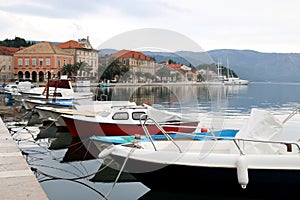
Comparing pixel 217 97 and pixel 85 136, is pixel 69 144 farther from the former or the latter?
pixel 217 97

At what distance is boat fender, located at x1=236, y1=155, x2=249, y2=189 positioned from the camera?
7195 mm

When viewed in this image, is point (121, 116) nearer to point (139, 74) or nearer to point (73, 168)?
point (73, 168)

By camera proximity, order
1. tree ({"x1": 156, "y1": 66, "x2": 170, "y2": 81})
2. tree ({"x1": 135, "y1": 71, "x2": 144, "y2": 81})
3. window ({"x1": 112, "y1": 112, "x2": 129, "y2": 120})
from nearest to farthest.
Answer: window ({"x1": 112, "y1": 112, "x2": 129, "y2": 120})
tree ({"x1": 156, "y1": 66, "x2": 170, "y2": 81})
tree ({"x1": 135, "y1": 71, "x2": 144, "y2": 81})

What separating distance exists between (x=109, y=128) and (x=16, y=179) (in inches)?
284

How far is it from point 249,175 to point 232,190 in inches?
22.6

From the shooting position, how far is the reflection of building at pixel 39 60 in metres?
83.1

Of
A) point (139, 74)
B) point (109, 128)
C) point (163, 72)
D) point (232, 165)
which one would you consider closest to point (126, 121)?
point (109, 128)

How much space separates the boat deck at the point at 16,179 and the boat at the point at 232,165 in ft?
5.95

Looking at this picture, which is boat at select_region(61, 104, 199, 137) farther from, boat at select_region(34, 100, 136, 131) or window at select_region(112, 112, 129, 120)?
boat at select_region(34, 100, 136, 131)

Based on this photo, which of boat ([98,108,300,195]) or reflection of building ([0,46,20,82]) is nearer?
boat ([98,108,300,195])

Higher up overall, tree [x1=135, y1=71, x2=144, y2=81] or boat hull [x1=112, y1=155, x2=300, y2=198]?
tree [x1=135, y1=71, x2=144, y2=81]

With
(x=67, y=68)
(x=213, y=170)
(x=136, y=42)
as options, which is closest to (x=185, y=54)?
(x=136, y=42)

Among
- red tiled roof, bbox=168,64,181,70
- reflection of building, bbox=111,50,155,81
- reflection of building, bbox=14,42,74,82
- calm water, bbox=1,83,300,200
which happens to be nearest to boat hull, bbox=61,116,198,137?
A: calm water, bbox=1,83,300,200

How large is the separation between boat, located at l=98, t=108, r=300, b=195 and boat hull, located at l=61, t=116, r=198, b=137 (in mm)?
4801
